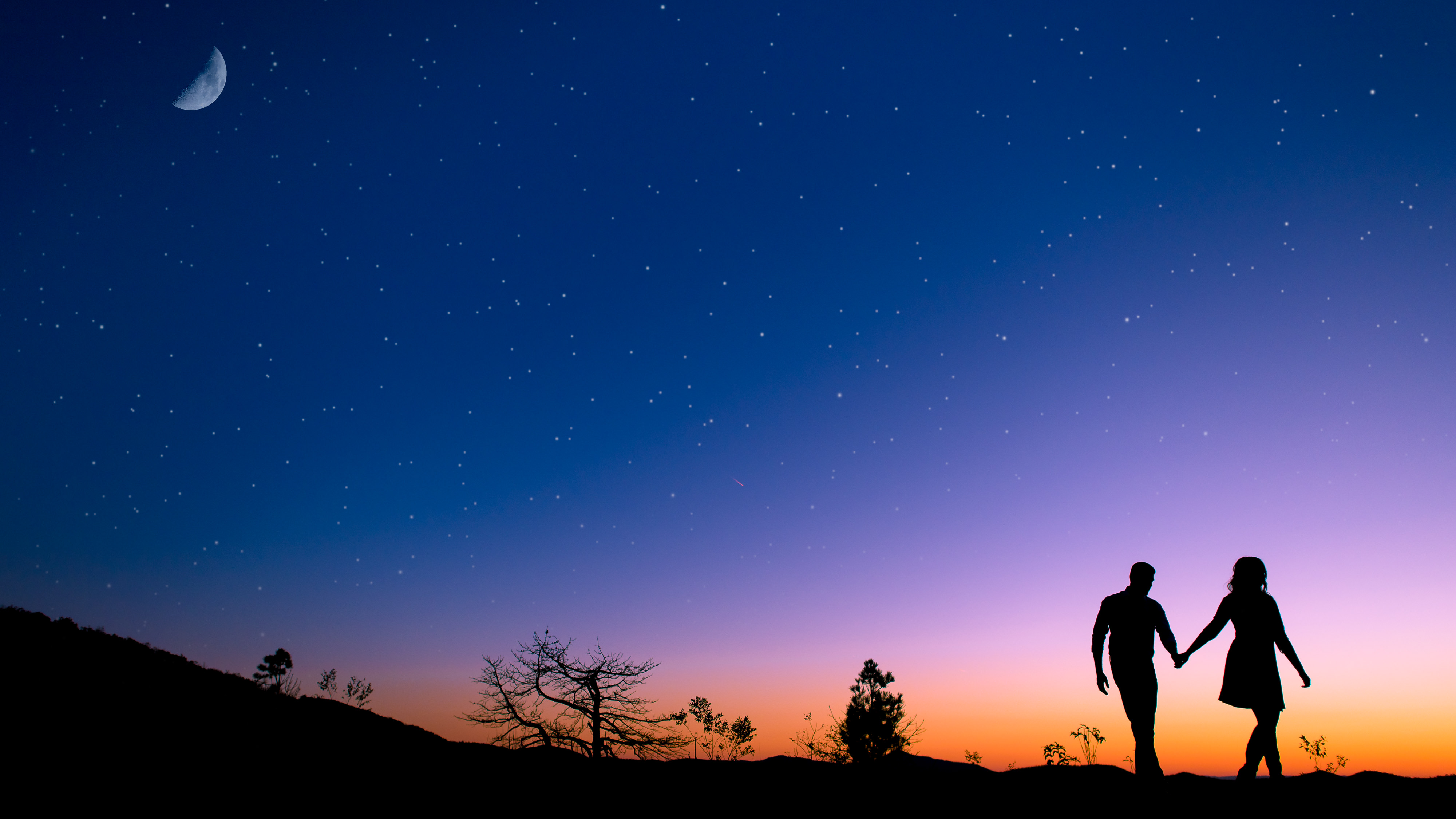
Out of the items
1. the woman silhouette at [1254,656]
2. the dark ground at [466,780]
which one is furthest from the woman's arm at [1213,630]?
the dark ground at [466,780]

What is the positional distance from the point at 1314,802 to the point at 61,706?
51.1 feet

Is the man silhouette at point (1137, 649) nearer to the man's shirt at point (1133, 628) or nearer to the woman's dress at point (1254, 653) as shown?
the man's shirt at point (1133, 628)

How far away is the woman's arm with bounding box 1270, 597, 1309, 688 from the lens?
17.9 ft

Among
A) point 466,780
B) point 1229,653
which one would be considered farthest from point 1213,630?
point 466,780

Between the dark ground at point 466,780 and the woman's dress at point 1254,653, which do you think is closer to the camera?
the woman's dress at point 1254,653

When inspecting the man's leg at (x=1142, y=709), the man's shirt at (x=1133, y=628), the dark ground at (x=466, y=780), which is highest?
the man's shirt at (x=1133, y=628)

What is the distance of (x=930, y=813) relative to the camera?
218 inches

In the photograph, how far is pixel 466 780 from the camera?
6875mm

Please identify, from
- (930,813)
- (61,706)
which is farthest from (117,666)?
(930,813)

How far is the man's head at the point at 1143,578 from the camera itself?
5.85m

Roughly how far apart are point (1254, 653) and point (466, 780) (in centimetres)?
810

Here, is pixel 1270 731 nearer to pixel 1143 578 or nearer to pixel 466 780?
pixel 1143 578

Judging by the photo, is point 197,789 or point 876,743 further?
point 876,743

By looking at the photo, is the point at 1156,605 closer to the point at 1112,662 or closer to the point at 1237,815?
the point at 1112,662
